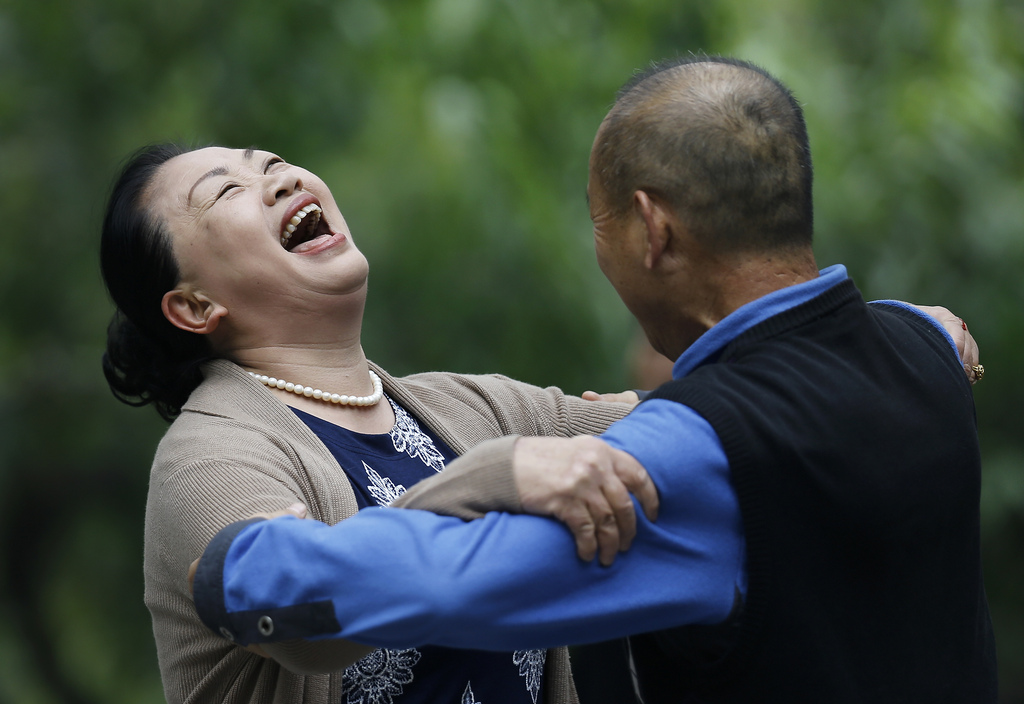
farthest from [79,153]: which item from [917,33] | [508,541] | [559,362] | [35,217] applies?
[917,33]

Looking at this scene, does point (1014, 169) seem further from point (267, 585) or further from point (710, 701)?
point (267, 585)

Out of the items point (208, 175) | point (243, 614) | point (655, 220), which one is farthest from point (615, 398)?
point (243, 614)

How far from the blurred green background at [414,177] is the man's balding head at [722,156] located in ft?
6.62

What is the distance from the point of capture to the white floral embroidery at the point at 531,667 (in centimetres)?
207

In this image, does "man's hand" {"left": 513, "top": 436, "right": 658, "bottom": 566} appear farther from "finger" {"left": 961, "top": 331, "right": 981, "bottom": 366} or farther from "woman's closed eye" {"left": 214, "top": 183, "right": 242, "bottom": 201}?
"woman's closed eye" {"left": 214, "top": 183, "right": 242, "bottom": 201}

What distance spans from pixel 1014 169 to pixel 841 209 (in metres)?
0.89

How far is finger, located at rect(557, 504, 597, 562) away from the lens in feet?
4.78

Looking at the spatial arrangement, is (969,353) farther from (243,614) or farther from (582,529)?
(243,614)

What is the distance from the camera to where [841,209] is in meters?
4.38

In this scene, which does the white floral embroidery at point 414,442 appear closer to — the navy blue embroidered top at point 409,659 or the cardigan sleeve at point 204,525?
the navy blue embroidered top at point 409,659

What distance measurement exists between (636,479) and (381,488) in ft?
2.18

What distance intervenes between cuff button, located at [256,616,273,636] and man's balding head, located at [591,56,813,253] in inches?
33.1

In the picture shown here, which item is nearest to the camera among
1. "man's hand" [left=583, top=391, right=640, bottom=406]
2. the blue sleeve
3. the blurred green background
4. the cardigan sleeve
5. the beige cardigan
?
the blue sleeve

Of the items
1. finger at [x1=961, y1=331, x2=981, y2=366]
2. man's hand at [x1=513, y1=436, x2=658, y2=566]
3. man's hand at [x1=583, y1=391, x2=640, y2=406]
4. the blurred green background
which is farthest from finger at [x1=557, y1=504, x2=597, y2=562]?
the blurred green background
